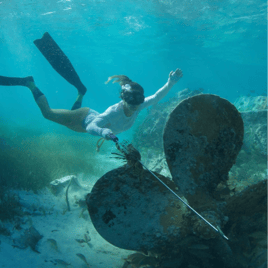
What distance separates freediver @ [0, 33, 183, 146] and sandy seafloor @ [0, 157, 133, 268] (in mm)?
2166

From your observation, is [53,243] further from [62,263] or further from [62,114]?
[62,114]

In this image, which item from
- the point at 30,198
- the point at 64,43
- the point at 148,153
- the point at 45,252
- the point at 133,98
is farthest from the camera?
the point at 64,43

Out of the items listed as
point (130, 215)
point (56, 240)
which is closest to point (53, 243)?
point (56, 240)

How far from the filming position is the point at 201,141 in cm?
240

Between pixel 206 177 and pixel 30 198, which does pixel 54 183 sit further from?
pixel 206 177

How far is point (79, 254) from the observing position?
300cm

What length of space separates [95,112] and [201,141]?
4.08m

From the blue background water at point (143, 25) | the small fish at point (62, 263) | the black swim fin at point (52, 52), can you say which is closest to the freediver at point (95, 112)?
the black swim fin at point (52, 52)

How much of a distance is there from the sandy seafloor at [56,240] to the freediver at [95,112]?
2166 millimetres

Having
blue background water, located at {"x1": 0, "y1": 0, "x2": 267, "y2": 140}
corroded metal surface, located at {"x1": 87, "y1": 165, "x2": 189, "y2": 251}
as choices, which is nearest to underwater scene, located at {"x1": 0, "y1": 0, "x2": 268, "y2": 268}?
corroded metal surface, located at {"x1": 87, "y1": 165, "x2": 189, "y2": 251}

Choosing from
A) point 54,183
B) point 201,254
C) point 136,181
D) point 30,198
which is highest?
point 136,181

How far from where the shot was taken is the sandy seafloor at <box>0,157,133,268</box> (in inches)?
105

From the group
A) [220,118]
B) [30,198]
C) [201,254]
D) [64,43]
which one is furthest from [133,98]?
[64,43]

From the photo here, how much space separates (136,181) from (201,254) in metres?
1.38
